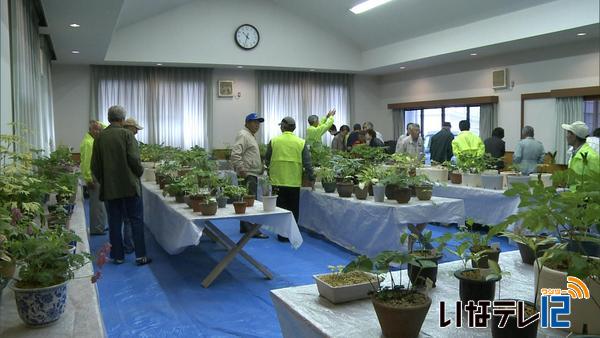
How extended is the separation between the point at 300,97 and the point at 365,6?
3.17m

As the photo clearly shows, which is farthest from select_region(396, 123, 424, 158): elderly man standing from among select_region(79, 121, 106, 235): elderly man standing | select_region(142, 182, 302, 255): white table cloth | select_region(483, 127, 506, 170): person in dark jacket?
select_region(79, 121, 106, 235): elderly man standing

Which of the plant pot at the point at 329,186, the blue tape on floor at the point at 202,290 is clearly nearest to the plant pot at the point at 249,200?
the blue tape on floor at the point at 202,290

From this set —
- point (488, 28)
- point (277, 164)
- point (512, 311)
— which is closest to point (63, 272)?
point (512, 311)

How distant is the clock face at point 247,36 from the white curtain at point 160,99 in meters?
1.15

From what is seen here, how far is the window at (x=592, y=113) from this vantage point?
773 cm

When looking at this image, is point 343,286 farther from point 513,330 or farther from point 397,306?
point 513,330

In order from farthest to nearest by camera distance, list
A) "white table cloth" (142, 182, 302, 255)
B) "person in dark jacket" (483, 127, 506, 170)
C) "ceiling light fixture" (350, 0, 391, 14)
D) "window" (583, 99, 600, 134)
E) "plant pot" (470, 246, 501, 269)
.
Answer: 1. "ceiling light fixture" (350, 0, 391, 14)
2. "window" (583, 99, 600, 134)
3. "person in dark jacket" (483, 127, 506, 170)
4. "white table cloth" (142, 182, 302, 255)
5. "plant pot" (470, 246, 501, 269)

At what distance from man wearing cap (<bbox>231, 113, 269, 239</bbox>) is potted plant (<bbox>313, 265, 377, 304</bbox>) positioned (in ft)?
12.5

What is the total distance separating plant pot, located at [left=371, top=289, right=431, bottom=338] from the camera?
1.39m

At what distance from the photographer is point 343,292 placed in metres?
1.76

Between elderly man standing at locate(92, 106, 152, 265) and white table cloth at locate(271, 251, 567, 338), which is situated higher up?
elderly man standing at locate(92, 106, 152, 265)

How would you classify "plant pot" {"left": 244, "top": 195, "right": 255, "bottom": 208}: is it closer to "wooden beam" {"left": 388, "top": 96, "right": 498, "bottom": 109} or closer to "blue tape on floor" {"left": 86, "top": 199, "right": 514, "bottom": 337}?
"blue tape on floor" {"left": 86, "top": 199, "right": 514, "bottom": 337}

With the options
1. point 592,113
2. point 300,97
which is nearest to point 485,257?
point 592,113

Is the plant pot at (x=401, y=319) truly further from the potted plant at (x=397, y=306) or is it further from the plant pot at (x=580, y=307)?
the plant pot at (x=580, y=307)
